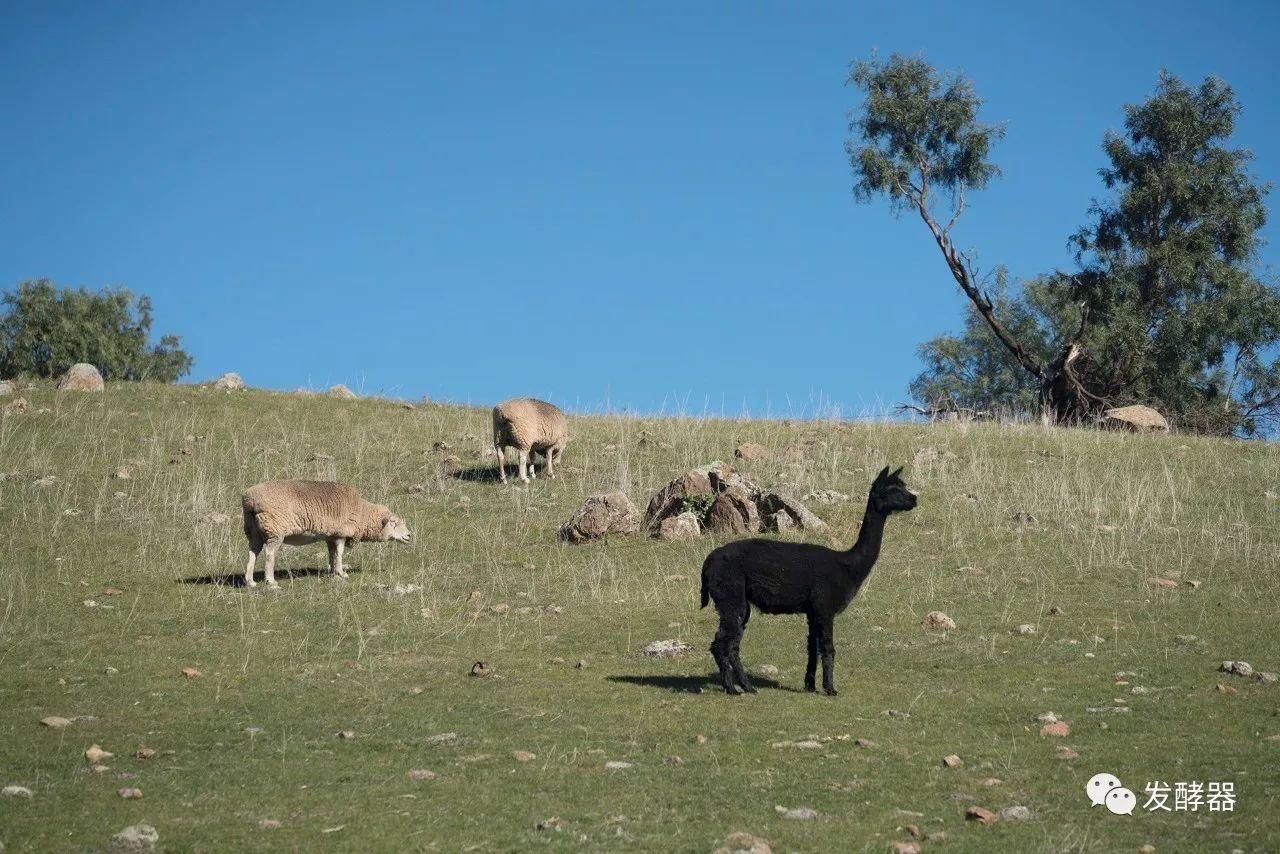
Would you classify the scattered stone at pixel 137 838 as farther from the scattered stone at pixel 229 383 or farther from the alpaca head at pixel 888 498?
the scattered stone at pixel 229 383

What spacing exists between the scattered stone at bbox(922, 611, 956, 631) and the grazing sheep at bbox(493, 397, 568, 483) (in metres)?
12.5

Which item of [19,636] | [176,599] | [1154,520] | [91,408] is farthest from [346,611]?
[91,408]

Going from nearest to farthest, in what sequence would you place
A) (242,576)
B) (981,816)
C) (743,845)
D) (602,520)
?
(743,845), (981,816), (242,576), (602,520)

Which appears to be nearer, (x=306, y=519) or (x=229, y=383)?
(x=306, y=519)

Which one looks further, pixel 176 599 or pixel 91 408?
pixel 91 408

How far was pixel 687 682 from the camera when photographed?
13.9 m

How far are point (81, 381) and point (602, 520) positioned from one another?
19930 mm

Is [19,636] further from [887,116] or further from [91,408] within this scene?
[887,116]

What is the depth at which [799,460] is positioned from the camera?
28.0 metres

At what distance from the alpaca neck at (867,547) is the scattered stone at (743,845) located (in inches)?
203

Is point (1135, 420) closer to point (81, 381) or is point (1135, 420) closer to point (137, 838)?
point (81, 381)

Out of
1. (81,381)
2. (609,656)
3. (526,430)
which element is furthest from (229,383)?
(609,656)

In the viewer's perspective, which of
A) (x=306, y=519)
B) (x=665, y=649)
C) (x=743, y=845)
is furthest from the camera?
(x=306, y=519)

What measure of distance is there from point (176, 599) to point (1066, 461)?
18.4 meters
